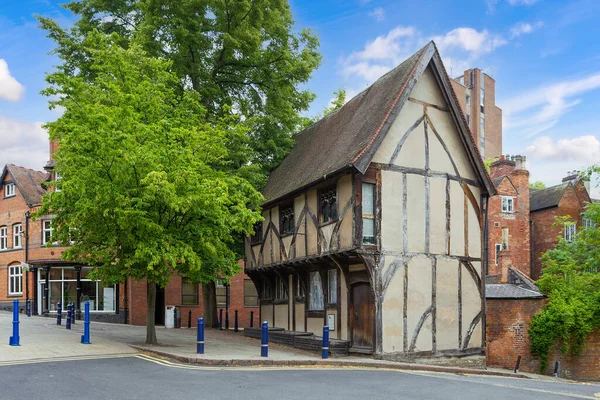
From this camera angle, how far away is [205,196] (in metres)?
17.0

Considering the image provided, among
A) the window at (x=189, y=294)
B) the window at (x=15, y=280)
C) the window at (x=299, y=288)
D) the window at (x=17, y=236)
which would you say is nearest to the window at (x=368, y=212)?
the window at (x=299, y=288)

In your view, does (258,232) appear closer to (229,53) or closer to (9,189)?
(229,53)

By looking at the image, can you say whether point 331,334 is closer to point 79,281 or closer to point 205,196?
point 205,196

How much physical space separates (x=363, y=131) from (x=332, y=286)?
16.9ft

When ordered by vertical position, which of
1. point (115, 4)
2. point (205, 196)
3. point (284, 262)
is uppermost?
point (115, 4)

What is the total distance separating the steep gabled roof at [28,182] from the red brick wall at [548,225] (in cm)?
Result: 3322

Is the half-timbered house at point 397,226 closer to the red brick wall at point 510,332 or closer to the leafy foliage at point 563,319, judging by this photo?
the red brick wall at point 510,332

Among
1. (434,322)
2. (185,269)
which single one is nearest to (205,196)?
(185,269)

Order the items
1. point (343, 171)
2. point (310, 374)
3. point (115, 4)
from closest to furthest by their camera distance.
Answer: point (310, 374), point (343, 171), point (115, 4)

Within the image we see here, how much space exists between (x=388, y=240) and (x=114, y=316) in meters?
18.9

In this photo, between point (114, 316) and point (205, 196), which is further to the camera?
point (114, 316)

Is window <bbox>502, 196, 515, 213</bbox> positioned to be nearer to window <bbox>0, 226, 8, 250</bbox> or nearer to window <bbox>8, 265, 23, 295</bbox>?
window <bbox>8, 265, 23, 295</bbox>

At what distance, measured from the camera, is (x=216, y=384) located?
11.7m

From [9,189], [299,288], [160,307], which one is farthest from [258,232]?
[9,189]
